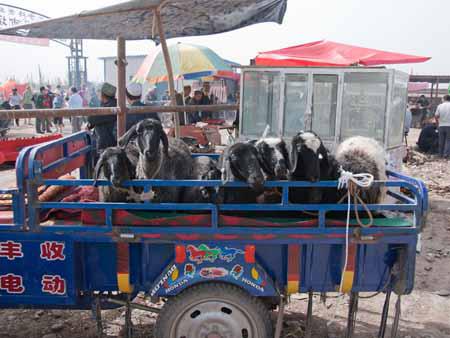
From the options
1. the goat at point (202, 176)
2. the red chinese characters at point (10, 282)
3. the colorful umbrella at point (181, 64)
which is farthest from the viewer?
the colorful umbrella at point (181, 64)

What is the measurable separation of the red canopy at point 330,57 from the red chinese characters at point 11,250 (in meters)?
5.88

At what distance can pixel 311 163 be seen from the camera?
11.1 ft

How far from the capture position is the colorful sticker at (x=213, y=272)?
3238 mm

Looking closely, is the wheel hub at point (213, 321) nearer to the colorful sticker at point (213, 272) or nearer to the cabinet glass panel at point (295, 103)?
the colorful sticker at point (213, 272)

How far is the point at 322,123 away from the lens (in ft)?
25.9

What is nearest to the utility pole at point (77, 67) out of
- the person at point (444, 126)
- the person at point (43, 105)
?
the person at point (43, 105)

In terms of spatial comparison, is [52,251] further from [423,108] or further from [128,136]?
[423,108]

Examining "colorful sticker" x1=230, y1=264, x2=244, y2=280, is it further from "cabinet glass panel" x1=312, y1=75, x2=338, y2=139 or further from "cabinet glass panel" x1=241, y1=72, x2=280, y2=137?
"cabinet glass panel" x1=312, y1=75, x2=338, y2=139

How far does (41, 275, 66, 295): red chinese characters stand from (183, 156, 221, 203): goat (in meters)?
1.17

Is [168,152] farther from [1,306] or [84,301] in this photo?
[1,306]

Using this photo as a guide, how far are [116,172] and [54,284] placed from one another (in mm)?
924

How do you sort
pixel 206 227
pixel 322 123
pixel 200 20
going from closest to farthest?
1. pixel 206 227
2. pixel 200 20
3. pixel 322 123

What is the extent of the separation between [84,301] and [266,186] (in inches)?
65.3

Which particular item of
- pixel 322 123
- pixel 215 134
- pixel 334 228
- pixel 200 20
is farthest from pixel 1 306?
pixel 215 134
